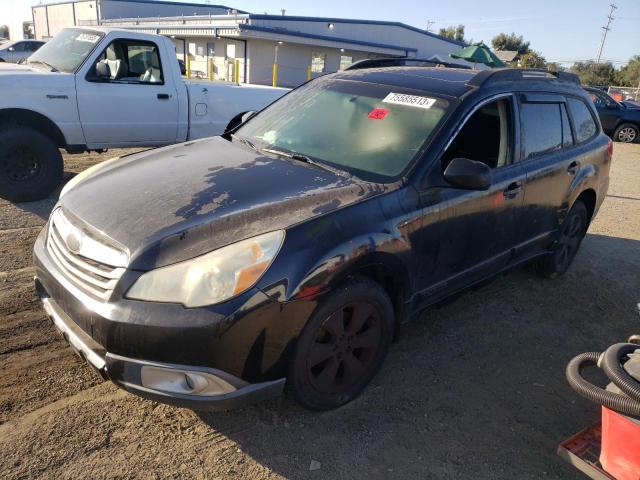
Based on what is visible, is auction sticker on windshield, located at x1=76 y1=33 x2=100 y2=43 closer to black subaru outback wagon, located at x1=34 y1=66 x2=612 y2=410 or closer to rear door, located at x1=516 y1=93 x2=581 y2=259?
black subaru outback wagon, located at x1=34 y1=66 x2=612 y2=410

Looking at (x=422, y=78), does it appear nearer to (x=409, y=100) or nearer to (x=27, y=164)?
(x=409, y=100)

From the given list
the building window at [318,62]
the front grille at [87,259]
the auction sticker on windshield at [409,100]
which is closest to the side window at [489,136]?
the auction sticker on windshield at [409,100]

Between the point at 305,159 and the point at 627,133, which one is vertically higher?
the point at 305,159

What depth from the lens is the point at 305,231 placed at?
2.44 m

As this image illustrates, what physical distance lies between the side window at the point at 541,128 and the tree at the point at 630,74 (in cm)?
6235

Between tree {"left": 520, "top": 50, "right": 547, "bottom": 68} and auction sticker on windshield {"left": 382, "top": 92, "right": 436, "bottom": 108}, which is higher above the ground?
auction sticker on windshield {"left": 382, "top": 92, "right": 436, "bottom": 108}

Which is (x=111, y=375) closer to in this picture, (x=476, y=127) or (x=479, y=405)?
(x=479, y=405)

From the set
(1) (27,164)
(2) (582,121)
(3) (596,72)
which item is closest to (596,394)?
(2) (582,121)

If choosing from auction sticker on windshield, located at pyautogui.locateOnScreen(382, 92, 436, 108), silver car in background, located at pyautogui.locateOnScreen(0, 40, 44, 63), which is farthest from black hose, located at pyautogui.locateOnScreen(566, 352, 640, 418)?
silver car in background, located at pyautogui.locateOnScreen(0, 40, 44, 63)

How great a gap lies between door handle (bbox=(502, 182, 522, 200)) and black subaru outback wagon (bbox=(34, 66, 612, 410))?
0.01 metres

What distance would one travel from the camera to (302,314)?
2385mm

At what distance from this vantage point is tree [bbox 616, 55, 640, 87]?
56.9 meters

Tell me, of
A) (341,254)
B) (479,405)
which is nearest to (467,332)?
(479,405)

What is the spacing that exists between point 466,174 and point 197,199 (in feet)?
4.93
